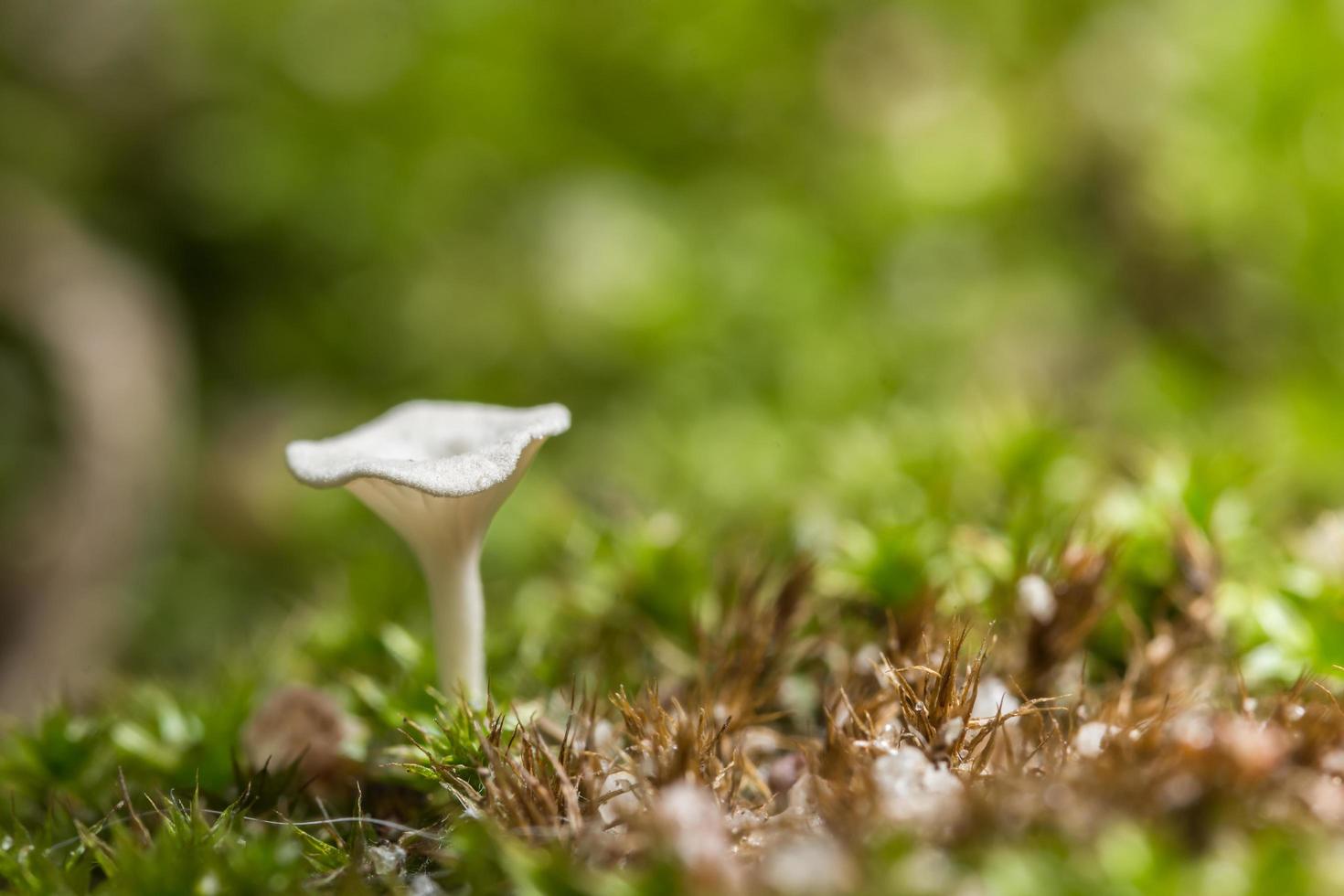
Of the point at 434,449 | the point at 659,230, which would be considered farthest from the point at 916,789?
the point at 659,230

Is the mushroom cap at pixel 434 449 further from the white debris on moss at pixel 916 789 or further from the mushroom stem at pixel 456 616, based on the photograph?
the white debris on moss at pixel 916 789

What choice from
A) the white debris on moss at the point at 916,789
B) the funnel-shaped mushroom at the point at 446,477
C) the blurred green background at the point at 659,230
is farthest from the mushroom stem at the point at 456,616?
the blurred green background at the point at 659,230

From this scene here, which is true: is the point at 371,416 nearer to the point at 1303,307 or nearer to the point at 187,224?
the point at 187,224

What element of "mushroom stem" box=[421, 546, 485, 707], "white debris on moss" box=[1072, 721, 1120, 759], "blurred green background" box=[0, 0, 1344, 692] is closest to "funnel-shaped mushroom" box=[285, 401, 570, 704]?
"mushroom stem" box=[421, 546, 485, 707]

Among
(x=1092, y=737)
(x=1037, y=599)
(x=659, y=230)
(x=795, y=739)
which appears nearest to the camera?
(x=1092, y=737)

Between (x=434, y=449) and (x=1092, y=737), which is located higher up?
(x=434, y=449)

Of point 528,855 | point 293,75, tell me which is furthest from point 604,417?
point 528,855

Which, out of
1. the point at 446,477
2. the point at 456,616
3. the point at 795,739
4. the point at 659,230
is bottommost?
the point at 795,739

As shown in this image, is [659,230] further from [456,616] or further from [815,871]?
[815,871]
